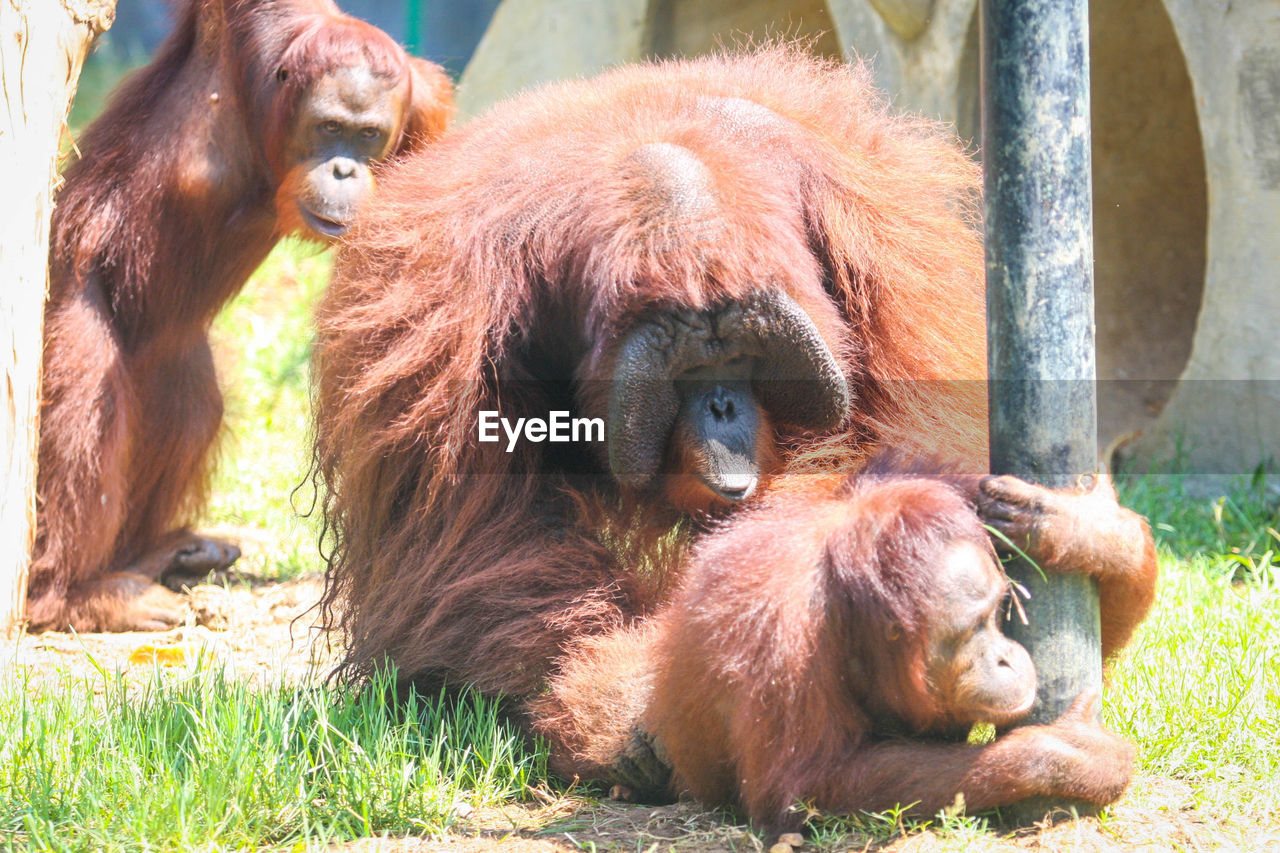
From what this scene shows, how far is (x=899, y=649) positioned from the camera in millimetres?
1932

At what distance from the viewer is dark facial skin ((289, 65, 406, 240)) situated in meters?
4.45

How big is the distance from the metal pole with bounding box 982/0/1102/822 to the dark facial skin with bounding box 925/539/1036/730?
11cm

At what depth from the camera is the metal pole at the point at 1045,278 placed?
200 cm

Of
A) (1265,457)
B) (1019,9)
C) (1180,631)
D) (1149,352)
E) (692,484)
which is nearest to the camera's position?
(1019,9)

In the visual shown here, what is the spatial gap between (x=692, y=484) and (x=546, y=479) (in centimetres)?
41

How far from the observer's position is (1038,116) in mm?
2006

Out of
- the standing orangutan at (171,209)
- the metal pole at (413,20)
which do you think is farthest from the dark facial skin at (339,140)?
the metal pole at (413,20)

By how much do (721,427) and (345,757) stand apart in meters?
0.91

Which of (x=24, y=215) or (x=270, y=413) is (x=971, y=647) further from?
(x=270, y=413)

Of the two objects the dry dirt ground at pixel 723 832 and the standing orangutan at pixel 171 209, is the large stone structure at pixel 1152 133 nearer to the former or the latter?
the standing orangutan at pixel 171 209

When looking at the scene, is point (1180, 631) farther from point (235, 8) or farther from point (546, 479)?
point (235, 8)

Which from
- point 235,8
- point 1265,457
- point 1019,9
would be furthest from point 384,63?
point 1265,457

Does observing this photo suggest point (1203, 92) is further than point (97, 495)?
Yes

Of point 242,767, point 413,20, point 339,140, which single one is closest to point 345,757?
point 242,767
